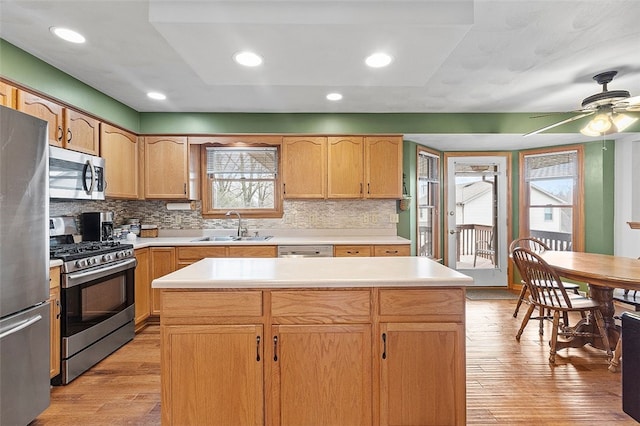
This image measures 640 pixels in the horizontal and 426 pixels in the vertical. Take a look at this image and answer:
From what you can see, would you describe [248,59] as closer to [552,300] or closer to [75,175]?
[75,175]

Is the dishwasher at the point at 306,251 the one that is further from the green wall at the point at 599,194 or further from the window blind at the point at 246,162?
the green wall at the point at 599,194

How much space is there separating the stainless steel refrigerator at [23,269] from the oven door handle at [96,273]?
0.41m

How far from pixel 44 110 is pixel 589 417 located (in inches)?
173

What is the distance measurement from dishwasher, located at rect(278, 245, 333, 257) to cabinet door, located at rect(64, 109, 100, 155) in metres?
2.10

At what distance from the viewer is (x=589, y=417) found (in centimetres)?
199

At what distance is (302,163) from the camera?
4.00m

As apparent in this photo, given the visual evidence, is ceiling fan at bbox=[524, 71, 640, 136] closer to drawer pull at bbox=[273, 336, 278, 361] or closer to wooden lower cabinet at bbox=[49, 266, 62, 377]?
drawer pull at bbox=[273, 336, 278, 361]

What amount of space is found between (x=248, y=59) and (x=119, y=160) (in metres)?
2.28

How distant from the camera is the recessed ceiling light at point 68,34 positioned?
2154mm

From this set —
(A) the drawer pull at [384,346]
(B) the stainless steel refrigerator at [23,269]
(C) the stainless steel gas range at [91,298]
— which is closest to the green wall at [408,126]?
(C) the stainless steel gas range at [91,298]

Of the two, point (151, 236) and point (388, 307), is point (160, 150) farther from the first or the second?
point (388, 307)

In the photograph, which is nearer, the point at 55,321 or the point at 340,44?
the point at 340,44

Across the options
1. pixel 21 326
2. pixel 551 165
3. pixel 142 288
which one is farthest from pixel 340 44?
pixel 551 165

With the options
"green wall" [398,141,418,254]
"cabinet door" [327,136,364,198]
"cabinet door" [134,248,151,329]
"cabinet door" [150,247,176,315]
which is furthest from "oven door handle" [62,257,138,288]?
"green wall" [398,141,418,254]
